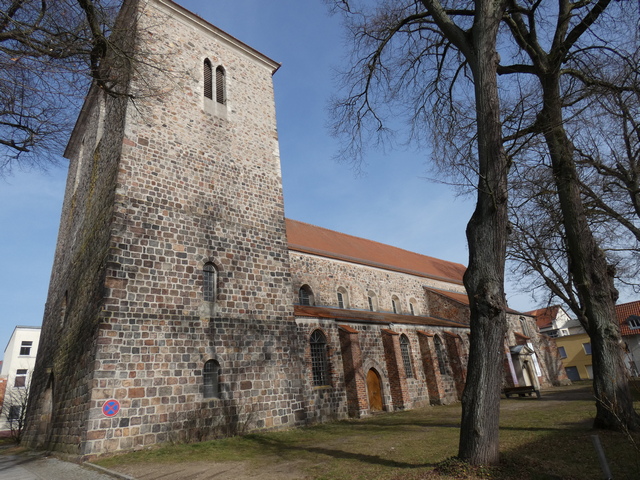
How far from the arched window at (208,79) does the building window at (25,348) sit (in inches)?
1539

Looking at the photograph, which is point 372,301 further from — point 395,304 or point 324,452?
point 324,452

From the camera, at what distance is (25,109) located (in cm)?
740

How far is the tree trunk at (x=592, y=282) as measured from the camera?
25.7 ft

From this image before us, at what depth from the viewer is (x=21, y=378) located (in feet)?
119

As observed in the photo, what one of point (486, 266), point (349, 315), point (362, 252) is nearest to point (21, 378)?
point (362, 252)

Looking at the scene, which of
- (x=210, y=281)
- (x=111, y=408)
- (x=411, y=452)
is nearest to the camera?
(x=411, y=452)

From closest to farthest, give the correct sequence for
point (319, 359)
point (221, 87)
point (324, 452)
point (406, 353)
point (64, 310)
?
point (324, 452) < point (64, 310) < point (221, 87) < point (319, 359) < point (406, 353)

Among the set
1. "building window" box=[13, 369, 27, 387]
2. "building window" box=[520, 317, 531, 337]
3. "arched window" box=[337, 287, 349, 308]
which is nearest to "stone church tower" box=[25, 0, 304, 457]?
"arched window" box=[337, 287, 349, 308]

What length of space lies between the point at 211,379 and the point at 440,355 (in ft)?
46.2

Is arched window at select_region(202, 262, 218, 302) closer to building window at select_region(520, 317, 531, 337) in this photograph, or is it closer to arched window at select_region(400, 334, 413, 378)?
arched window at select_region(400, 334, 413, 378)

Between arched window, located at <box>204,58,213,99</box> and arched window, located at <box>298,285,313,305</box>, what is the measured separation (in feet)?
31.0

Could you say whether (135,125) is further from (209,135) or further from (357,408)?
(357,408)

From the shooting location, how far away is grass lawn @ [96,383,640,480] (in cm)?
528

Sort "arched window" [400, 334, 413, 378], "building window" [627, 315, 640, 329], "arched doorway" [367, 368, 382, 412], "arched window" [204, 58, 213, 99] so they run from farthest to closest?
"building window" [627, 315, 640, 329] < "arched window" [400, 334, 413, 378] < "arched doorway" [367, 368, 382, 412] < "arched window" [204, 58, 213, 99]
